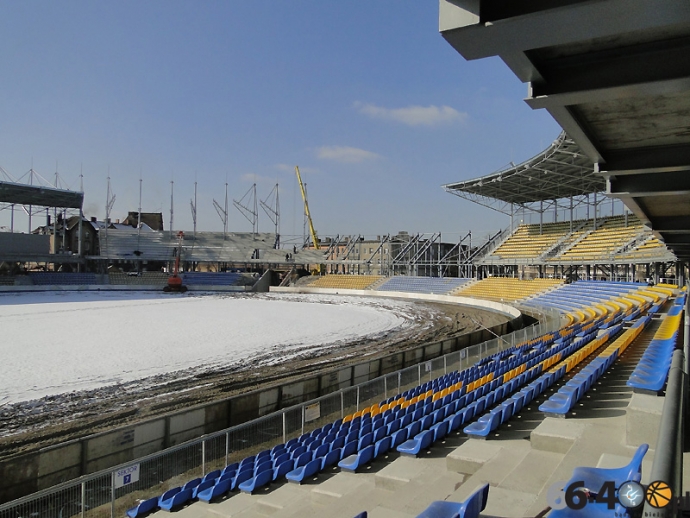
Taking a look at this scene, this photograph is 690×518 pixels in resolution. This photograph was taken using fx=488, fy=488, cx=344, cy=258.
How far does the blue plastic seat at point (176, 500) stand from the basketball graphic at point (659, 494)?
708cm

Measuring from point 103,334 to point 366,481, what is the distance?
21841 mm

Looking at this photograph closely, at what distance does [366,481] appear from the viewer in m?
7.49

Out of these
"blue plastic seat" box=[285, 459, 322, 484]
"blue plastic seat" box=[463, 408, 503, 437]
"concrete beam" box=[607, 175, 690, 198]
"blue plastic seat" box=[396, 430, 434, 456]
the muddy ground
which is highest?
"concrete beam" box=[607, 175, 690, 198]

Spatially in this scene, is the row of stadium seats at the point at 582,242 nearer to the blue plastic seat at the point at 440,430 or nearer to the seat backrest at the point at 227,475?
the blue plastic seat at the point at 440,430

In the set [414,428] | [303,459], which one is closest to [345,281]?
[414,428]

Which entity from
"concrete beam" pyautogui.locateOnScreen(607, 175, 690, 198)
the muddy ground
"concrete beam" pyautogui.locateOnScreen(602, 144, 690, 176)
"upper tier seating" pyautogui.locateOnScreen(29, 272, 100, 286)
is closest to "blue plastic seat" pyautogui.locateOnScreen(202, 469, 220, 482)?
the muddy ground

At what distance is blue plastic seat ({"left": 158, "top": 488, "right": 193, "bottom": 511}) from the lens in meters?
7.28

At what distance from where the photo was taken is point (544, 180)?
1740 inches

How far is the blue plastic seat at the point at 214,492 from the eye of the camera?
7.44 meters

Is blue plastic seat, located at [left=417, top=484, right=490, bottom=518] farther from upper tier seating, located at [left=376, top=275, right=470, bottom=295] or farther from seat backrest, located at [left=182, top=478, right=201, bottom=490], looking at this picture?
upper tier seating, located at [left=376, top=275, right=470, bottom=295]

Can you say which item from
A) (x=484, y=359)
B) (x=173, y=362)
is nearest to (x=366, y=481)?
(x=484, y=359)

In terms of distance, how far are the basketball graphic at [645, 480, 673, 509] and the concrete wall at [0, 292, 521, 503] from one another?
30.7 feet

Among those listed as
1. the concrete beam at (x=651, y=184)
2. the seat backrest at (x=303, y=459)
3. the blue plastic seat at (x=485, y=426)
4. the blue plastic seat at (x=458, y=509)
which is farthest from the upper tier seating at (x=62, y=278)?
the blue plastic seat at (x=458, y=509)

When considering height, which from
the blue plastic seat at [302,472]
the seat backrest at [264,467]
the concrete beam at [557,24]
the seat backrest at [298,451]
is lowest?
the seat backrest at [264,467]
